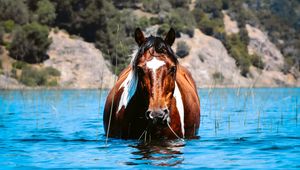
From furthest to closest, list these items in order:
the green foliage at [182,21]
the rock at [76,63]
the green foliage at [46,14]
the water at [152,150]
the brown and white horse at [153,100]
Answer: the green foliage at [182,21] → the green foliage at [46,14] → the rock at [76,63] → the brown and white horse at [153,100] → the water at [152,150]

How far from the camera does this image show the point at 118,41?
61.2 meters

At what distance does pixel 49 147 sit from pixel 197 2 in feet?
317

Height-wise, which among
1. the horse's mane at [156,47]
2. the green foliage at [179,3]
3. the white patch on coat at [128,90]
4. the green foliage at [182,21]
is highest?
the green foliage at [179,3]

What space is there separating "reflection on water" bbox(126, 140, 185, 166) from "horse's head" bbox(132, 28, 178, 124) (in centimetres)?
47

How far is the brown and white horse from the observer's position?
27.2 ft

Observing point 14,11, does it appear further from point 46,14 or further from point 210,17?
point 210,17

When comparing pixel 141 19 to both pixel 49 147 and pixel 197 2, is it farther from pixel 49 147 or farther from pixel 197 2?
pixel 49 147

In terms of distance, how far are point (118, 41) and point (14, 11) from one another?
14.7m

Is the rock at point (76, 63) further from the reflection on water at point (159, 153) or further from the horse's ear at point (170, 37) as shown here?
the reflection on water at point (159, 153)

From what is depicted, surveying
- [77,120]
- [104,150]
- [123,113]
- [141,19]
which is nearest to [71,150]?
[104,150]

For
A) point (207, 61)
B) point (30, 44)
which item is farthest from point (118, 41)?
point (207, 61)

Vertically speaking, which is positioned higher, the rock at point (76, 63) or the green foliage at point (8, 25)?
the green foliage at point (8, 25)

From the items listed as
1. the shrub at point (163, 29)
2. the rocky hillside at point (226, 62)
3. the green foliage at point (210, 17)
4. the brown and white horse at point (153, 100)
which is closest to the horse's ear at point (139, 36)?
the brown and white horse at point (153, 100)

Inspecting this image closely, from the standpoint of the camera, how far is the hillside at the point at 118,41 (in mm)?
58847
